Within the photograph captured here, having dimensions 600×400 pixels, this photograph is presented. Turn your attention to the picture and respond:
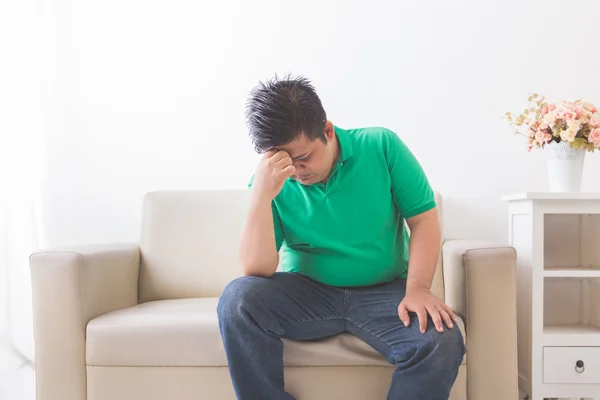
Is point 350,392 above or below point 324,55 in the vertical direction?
below

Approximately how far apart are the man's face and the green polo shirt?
35 mm

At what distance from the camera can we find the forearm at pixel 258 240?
1489 millimetres

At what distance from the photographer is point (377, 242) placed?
5.07 ft

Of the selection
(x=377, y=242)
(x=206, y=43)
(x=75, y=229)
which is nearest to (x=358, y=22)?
(x=206, y=43)

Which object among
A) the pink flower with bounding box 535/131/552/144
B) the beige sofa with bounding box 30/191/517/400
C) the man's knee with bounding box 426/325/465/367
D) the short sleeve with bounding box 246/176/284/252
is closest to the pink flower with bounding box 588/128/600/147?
the pink flower with bounding box 535/131/552/144

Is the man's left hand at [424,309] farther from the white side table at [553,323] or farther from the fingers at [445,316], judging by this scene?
the white side table at [553,323]

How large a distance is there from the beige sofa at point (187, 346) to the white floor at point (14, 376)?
73 cm

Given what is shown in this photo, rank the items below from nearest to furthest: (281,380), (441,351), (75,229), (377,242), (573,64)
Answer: (441,351) < (281,380) < (377,242) < (573,64) < (75,229)

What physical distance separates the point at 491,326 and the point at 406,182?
16.3 inches

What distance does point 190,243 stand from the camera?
2.12m

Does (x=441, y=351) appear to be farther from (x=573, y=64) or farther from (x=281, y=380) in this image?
(x=573, y=64)

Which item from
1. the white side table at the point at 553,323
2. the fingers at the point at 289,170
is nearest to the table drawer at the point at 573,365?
the white side table at the point at 553,323

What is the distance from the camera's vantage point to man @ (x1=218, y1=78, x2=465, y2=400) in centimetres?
135

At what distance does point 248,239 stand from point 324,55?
110 cm
